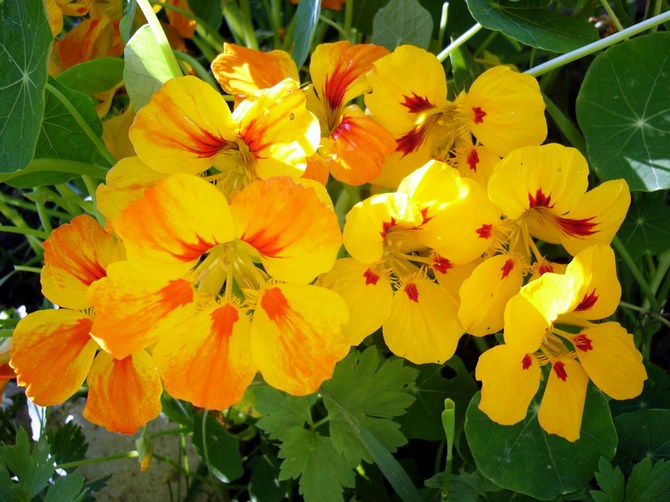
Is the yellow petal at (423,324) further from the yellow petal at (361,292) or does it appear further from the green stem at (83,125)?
the green stem at (83,125)

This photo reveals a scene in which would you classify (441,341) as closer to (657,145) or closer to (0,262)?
(657,145)

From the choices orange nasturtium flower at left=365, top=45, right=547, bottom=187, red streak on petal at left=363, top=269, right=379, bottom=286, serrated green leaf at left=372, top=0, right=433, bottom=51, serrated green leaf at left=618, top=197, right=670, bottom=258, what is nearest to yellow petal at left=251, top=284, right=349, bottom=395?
red streak on petal at left=363, top=269, right=379, bottom=286

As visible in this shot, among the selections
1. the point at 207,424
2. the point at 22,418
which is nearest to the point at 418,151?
the point at 207,424

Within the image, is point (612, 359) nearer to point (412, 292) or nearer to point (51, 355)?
point (412, 292)

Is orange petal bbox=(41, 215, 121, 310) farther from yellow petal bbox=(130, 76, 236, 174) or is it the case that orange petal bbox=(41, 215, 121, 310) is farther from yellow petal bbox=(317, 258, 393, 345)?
yellow petal bbox=(317, 258, 393, 345)

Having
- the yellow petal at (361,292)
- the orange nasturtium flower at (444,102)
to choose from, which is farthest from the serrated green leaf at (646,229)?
the yellow petal at (361,292)
